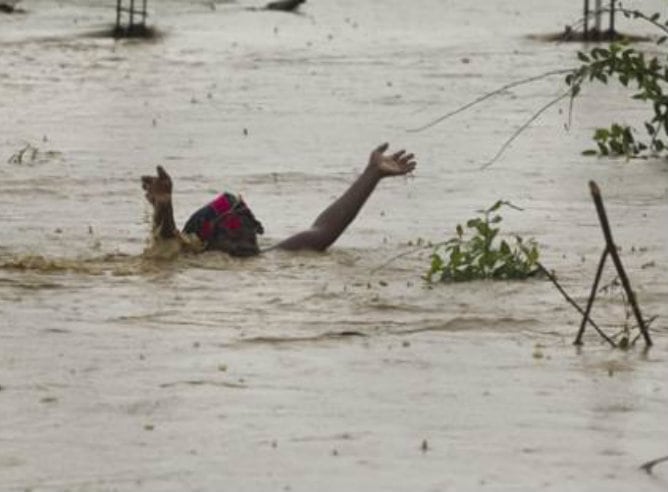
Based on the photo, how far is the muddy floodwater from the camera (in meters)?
8.29

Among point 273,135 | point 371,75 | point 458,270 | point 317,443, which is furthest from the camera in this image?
point 371,75

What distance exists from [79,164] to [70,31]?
9.23 meters

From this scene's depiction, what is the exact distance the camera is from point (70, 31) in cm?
2567

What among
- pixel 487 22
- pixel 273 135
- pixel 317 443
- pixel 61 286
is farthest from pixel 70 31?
pixel 317 443

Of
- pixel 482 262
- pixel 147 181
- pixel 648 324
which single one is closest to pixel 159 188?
pixel 147 181

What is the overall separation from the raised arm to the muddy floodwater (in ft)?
0.36

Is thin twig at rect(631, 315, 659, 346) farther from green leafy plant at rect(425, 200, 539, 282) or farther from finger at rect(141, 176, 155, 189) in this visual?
finger at rect(141, 176, 155, 189)

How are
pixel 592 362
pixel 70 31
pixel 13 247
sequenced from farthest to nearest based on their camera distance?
1. pixel 70 31
2. pixel 13 247
3. pixel 592 362

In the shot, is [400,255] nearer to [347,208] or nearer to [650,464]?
[347,208]

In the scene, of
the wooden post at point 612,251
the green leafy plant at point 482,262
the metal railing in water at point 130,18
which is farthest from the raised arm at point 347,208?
the metal railing in water at point 130,18

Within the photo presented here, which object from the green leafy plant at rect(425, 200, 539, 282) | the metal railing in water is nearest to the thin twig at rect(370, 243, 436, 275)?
the green leafy plant at rect(425, 200, 539, 282)

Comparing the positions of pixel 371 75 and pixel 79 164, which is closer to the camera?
pixel 79 164

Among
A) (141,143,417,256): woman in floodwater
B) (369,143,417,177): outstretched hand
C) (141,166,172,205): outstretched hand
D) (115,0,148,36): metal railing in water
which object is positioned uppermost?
(369,143,417,177): outstretched hand

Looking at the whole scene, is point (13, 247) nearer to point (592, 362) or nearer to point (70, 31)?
point (592, 362)
